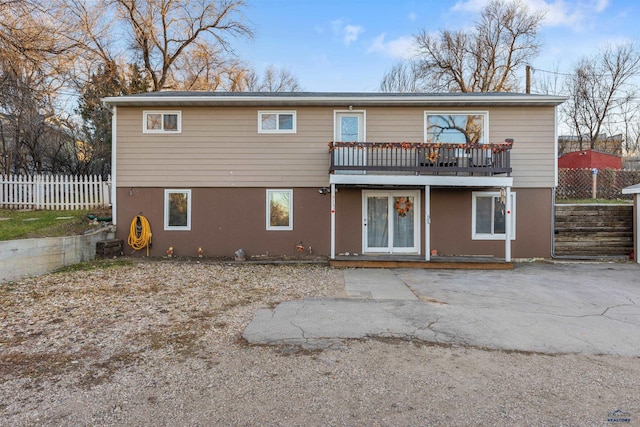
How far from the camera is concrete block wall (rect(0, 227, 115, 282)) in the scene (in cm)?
682

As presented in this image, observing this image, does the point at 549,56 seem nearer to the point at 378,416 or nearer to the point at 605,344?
the point at 605,344

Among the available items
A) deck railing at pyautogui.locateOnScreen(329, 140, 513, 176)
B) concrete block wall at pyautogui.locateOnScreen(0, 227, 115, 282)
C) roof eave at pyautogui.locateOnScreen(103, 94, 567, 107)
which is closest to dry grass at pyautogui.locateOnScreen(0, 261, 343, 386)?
concrete block wall at pyautogui.locateOnScreen(0, 227, 115, 282)

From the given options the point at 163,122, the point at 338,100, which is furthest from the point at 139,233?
the point at 338,100

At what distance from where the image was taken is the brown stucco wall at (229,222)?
398 inches

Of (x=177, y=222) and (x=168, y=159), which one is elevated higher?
(x=168, y=159)

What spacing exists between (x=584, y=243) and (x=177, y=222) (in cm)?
1200

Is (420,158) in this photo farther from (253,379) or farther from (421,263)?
(253,379)

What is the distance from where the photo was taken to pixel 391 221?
10258 millimetres

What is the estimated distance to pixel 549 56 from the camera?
2350cm

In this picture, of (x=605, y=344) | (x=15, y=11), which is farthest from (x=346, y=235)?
(x=15, y=11)

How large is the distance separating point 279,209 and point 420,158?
13.9 ft

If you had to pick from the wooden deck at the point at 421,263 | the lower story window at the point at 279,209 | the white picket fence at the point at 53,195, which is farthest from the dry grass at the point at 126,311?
the white picket fence at the point at 53,195

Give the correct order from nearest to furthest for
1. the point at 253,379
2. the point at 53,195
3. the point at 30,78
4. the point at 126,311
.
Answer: the point at 253,379
the point at 126,311
the point at 53,195
the point at 30,78

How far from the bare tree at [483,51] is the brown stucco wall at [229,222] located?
18.5 meters
